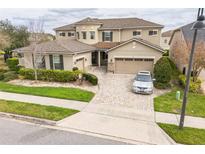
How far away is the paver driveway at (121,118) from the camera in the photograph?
7055 millimetres

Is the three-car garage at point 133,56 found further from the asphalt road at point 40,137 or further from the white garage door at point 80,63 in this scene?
the asphalt road at point 40,137

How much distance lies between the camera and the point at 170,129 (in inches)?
296

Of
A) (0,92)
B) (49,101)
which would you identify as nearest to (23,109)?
(49,101)

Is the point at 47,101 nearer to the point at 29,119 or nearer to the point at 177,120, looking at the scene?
the point at 29,119

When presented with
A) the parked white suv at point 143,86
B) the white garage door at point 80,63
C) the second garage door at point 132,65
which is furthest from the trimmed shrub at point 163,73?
the white garage door at point 80,63

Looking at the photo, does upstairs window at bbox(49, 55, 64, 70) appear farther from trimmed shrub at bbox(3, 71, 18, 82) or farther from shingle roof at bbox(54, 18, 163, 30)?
shingle roof at bbox(54, 18, 163, 30)

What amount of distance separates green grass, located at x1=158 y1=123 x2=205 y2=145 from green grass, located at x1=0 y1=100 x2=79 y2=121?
5.08 meters

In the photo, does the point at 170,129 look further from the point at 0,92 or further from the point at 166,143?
the point at 0,92

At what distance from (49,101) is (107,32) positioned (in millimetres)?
17006

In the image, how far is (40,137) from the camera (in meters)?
6.68

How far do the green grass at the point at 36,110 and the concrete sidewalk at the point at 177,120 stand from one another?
16.0 ft

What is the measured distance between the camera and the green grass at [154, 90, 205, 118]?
9865 mm

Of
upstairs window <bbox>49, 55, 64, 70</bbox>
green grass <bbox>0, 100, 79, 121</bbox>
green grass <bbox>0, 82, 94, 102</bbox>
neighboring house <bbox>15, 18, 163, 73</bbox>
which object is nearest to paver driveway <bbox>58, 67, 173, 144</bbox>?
green grass <bbox>0, 100, 79, 121</bbox>

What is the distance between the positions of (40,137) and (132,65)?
15.0 metres
